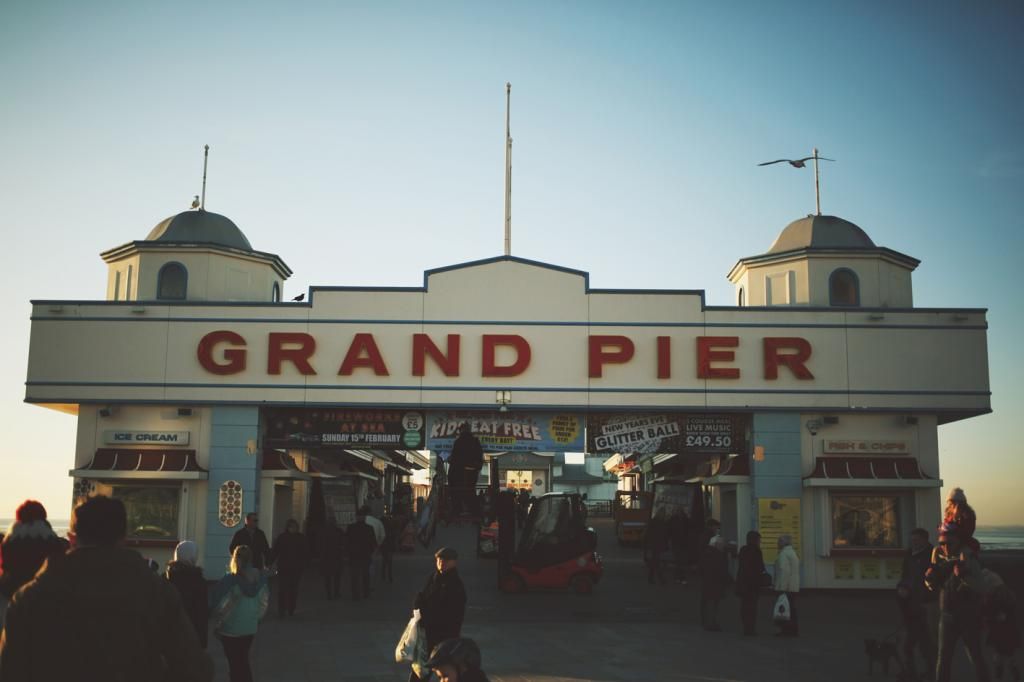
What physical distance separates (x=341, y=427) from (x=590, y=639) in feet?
32.5

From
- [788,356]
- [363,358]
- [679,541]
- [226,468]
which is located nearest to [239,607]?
[363,358]

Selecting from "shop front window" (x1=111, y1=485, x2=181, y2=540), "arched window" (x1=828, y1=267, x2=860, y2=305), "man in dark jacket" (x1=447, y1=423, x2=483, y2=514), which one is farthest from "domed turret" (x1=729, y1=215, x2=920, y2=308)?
"shop front window" (x1=111, y1=485, x2=181, y2=540)

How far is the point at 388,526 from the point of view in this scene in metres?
28.1

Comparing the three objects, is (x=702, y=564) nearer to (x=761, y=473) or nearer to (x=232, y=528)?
(x=761, y=473)

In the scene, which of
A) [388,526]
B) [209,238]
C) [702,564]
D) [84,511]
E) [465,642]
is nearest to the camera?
[84,511]

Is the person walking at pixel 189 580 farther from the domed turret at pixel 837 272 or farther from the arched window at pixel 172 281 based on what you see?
the domed turret at pixel 837 272

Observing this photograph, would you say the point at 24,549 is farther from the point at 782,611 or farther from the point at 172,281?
the point at 172,281

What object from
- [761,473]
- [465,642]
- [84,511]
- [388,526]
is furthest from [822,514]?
[84,511]

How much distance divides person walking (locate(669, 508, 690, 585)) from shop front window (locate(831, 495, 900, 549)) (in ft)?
13.8

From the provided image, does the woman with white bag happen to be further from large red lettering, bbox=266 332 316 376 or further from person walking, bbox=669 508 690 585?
large red lettering, bbox=266 332 316 376

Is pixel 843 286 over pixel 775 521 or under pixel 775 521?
over

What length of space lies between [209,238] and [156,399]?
17.0 ft

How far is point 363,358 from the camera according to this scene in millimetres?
22844

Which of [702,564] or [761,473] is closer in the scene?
[702,564]
